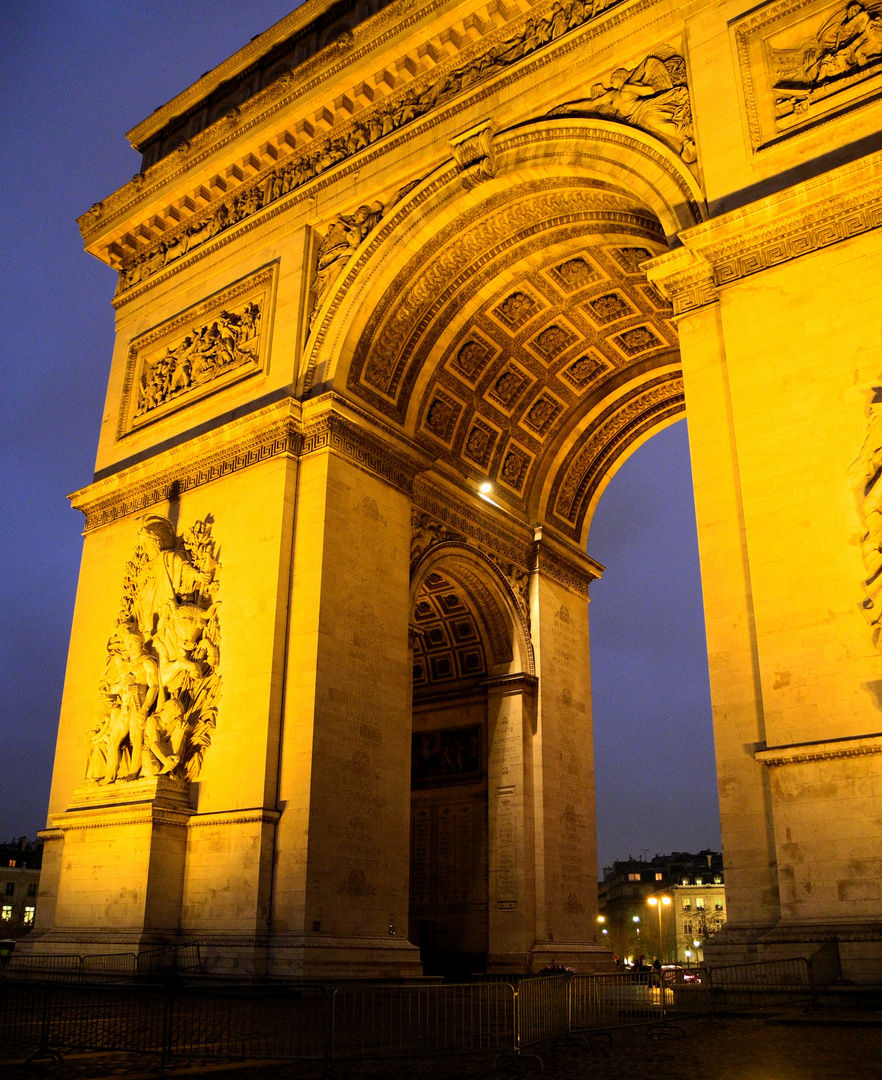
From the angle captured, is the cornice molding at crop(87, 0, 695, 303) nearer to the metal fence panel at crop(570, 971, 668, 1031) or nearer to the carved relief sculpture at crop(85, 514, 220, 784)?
the carved relief sculpture at crop(85, 514, 220, 784)

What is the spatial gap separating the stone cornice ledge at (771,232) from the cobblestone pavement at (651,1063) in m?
8.67

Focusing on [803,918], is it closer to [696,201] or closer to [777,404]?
[777,404]

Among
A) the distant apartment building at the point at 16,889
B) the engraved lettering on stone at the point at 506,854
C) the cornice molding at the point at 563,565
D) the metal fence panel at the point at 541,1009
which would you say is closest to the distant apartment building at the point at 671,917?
the distant apartment building at the point at 16,889

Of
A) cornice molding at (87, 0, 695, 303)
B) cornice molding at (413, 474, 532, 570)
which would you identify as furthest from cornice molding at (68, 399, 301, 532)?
cornice molding at (87, 0, 695, 303)

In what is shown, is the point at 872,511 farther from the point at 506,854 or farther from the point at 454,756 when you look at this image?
the point at 454,756

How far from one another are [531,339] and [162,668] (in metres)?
10.2

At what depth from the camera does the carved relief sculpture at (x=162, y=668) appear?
1664 cm

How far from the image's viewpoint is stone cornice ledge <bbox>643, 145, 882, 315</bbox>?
11.9m

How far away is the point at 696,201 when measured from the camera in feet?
44.7

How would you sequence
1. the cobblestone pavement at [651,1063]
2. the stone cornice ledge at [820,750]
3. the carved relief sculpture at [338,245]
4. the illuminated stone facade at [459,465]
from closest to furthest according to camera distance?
the cobblestone pavement at [651,1063], the stone cornice ledge at [820,750], the illuminated stone facade at [459,465], the carved relief sculpture at [338,245]

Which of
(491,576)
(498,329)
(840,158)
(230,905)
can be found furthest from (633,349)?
(230,905)

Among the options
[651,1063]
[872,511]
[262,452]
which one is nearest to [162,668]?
[262,452]

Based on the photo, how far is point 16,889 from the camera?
7131 centimetres

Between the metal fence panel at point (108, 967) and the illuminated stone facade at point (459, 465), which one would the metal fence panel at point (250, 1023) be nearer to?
the illuminated stone facade at point (459, 465)
